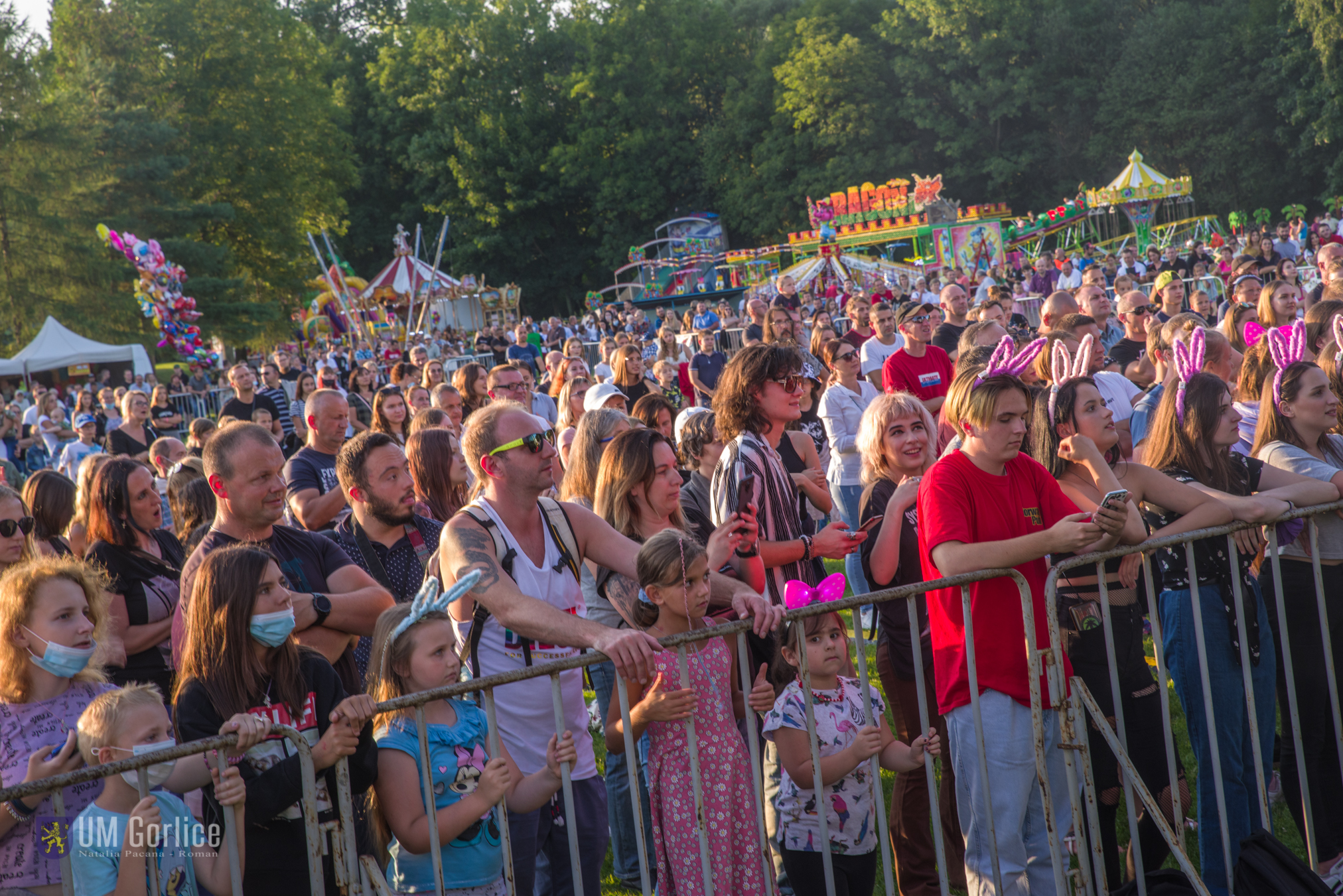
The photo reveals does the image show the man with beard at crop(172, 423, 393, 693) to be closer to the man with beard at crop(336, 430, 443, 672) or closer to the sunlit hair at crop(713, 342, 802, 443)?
the man with beard at crop(336, 430, 443, 672)

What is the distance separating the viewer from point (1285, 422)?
14.3 feet

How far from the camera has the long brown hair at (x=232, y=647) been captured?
2.76m

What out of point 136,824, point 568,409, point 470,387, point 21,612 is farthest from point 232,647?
point 470,387

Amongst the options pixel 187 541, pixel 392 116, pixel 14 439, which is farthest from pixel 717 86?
pixel 187 541

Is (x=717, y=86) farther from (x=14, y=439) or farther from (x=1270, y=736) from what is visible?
(x=1270, y=736)

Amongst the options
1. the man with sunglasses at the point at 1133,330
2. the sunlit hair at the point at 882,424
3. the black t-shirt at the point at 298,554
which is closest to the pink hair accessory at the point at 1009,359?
the sunlit hair at the point at 882,424

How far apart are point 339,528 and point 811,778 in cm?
234

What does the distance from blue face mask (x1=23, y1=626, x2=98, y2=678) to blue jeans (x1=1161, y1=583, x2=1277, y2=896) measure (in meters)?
3.53

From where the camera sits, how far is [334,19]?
60.2 meters

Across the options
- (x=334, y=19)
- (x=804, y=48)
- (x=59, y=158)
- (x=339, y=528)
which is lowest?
(x=339, y=528)

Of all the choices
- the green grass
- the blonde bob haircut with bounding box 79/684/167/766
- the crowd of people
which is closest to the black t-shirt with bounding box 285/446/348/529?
the crowd of people

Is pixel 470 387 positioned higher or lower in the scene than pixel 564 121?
lower

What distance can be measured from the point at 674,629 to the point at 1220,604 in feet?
6.45

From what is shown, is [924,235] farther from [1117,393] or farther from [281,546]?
[281,546]
